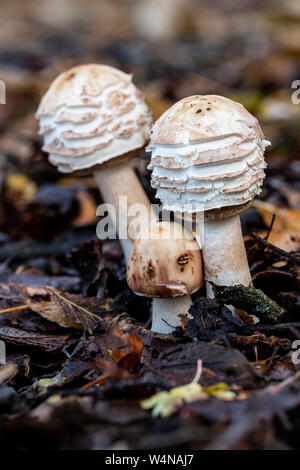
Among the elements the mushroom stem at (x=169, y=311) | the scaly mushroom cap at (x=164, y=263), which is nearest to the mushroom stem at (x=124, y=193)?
the mushroom stem at (x=169, y=311)

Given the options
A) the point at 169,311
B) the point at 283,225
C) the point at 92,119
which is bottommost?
the point at 169,311

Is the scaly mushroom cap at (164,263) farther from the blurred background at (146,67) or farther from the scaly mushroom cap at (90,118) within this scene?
the blurred background at (146,67)

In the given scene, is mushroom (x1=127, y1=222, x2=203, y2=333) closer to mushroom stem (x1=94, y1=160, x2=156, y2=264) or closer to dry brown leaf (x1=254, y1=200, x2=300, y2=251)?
mushroom stem (x1=94, y1=160, x2=156, y2=264)

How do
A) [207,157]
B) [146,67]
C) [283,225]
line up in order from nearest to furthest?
[207,157] < [283,225] < [146,67]

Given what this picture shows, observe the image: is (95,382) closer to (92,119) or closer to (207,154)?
(207,154)

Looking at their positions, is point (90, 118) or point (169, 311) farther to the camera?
point (90, 118)

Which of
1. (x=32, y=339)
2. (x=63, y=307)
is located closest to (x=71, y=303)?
(x=63, y=307)

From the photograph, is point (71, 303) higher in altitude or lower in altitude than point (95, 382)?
higher

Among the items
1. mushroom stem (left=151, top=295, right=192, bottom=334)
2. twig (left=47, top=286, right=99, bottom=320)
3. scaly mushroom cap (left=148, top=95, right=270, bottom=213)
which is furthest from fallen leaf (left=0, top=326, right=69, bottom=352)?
scaly mushroom cap (left=148, top=95, right=270, bottom=213)
